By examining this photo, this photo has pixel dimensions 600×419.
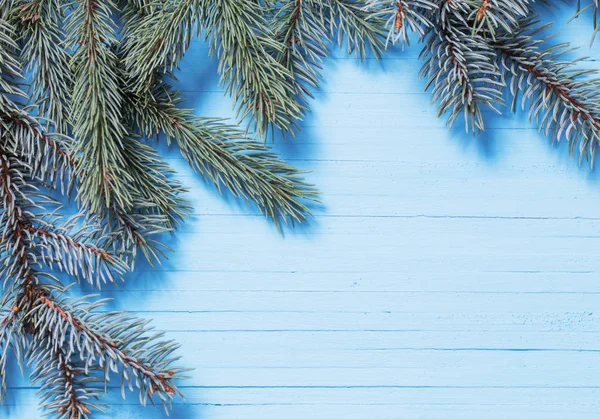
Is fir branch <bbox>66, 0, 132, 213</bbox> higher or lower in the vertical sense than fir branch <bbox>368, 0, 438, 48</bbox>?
lower

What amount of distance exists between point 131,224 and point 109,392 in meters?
0.21

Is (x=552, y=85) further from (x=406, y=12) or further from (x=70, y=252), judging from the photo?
(x=70, y=252)

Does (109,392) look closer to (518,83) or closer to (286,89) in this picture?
(286,89)

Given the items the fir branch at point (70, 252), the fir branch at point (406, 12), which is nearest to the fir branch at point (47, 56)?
the fir branch at point (70, 252)

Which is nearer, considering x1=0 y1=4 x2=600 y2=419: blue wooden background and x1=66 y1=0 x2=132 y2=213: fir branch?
x1=66 y1=0 x2=132 y2=213: fir branch

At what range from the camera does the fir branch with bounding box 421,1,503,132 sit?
0.69m

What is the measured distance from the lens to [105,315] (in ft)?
2.34

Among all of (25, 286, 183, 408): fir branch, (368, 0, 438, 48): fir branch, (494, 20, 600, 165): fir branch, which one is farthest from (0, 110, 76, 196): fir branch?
(494, 20, 600, 165): fir branch

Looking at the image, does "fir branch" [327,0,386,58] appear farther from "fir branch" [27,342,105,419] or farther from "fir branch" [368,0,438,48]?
"fir branch" [27,342,105,419]

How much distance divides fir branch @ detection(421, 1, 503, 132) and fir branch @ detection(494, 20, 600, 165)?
2 cm

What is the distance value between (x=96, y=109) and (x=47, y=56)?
0.10 metres

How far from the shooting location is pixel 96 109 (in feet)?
2.15

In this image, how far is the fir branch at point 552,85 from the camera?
2.30 feet

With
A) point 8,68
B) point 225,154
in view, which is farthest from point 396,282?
point 8,68
